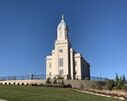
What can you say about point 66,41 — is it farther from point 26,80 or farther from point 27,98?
point 27,98

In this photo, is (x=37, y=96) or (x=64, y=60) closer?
(x=37, y=96)

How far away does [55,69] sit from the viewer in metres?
87.0

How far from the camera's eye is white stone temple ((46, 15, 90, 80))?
85.9m

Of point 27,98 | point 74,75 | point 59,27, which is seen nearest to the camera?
point 27,98

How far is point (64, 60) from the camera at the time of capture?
86562 mm

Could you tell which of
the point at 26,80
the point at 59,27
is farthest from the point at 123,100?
the point at 59,27

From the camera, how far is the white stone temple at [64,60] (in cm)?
8588

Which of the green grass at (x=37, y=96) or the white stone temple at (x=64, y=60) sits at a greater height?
the white stone temple at (x=64, y=60)

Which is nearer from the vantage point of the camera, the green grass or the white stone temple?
the green grass

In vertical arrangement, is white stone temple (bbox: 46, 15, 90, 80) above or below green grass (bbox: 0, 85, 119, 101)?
above

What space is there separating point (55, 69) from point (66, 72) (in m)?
3.63

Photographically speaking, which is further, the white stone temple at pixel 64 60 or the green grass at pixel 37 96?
the white stone temple at pixel 64 60

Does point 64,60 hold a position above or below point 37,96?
above

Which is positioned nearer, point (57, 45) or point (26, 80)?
point (26, 80)
